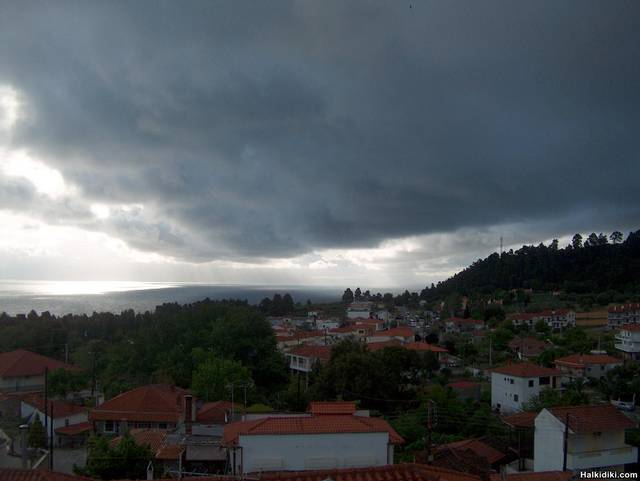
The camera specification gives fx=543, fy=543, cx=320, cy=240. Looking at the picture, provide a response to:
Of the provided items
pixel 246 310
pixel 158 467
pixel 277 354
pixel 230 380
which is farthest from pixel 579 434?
pixel 246 310

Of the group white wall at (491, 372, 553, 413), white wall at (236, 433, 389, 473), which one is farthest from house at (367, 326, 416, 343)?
white wall at (236, 433, 389, 473)

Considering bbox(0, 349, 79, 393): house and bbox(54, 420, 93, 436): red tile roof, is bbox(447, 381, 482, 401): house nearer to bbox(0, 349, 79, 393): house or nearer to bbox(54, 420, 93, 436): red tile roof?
bbox(54, 420, 93, 436): red tile roof

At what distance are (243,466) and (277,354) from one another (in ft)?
87.5

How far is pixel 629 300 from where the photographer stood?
236ft

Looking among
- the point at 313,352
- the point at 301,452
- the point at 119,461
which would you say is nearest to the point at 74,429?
the point at 119,461

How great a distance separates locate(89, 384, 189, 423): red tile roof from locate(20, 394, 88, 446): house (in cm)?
104

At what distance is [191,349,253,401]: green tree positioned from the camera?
27891 millimetres

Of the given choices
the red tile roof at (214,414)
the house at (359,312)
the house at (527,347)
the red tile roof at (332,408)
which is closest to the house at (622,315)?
the house at (527,347)

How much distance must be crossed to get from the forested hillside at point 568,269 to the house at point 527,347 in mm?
36334

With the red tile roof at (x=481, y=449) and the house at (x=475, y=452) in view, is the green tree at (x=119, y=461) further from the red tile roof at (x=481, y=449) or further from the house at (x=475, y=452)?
the red tile roof at (x=481, y=449)

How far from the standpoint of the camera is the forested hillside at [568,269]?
83.8 meters

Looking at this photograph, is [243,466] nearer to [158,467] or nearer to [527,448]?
[158,467]

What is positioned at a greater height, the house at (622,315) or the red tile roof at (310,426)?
the red tile roof at (310,426)

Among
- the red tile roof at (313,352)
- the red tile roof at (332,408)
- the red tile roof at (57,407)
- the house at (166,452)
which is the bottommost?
the red tile roof at (313,352)
